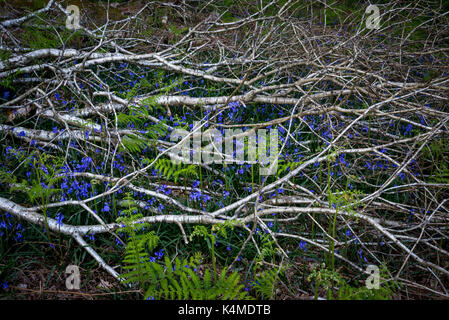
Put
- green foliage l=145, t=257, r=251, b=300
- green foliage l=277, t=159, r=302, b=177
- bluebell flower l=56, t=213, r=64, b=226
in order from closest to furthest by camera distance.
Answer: green foliage l=145, t=257, r=251, b=300 → green foliage l=277, t=159, r=302, b=177 → bluebell flower l=56, t=213, r=64, b=226

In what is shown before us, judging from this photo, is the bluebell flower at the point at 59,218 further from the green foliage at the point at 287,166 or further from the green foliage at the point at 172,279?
the green foliage at the point at 287,166

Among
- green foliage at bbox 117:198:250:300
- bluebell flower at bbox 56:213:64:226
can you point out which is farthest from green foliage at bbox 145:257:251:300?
bluebell flower at bbox 56:213:64:226

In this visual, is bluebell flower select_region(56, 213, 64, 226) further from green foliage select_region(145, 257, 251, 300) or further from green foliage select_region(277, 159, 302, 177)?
green foliage select_region(277, 159, 302, 177)

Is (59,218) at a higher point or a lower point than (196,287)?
higher

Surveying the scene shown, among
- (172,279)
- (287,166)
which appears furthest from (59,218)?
(287,166)

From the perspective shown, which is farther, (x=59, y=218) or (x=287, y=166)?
(x=59, y=218)

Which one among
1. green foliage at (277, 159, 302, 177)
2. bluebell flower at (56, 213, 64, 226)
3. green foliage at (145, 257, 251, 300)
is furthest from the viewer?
bluebell flower at (56, 213, 64, 226)

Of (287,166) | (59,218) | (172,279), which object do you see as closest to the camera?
(172,279)

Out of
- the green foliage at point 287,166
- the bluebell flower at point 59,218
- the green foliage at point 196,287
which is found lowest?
the green foliage at point 196,287

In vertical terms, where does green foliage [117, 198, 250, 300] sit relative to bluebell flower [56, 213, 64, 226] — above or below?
below

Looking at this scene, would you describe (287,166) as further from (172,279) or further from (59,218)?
(59,218)

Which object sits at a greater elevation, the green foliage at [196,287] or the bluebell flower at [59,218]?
the bluebell flower at [59,218]

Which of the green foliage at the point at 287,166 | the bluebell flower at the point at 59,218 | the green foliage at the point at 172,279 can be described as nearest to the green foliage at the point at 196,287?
the green foliage at the point at 172,279
